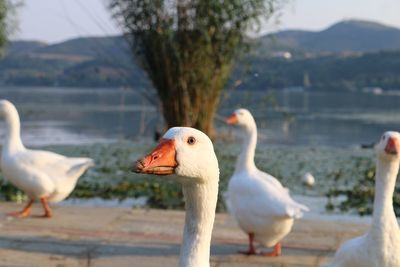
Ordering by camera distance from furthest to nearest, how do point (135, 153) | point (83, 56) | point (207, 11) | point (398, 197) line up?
point (83, 56)
point (135, 153)
point (207, 11)
point (398, 197)

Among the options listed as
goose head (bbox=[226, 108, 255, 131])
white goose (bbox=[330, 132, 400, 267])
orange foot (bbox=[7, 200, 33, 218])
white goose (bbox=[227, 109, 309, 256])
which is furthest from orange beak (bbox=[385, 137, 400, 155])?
orange foot (bbox=[7, 200, 33, 218])

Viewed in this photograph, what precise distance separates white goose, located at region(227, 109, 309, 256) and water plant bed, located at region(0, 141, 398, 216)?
3275 millimetres

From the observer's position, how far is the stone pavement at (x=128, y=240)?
665cm

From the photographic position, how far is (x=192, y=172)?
10.5ft

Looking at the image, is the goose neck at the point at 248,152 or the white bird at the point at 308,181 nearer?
the goose neck at the point at 248,152

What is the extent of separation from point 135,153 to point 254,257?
9736mm

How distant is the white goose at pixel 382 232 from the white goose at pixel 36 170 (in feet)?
14.1

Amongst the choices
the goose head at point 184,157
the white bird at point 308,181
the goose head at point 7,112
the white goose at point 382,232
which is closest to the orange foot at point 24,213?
the goose head at point 7,112

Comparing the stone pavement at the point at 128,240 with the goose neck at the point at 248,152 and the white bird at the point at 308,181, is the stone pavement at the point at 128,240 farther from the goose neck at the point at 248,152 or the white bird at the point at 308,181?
the white bird at the point at 308,181

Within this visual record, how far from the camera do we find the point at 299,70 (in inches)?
2655

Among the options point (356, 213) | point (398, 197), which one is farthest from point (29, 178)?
point (398, 197)

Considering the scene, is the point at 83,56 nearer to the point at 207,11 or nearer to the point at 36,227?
the point at 207,11

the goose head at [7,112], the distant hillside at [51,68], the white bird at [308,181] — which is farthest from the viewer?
the distant hillside at [51,68]

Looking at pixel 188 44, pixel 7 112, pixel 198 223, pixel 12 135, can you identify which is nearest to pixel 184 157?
pixel 198 223
